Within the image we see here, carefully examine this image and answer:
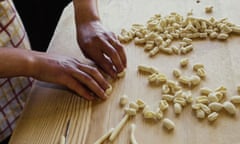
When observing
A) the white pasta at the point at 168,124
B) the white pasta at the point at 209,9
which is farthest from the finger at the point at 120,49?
the white pasta at the point at 209,9

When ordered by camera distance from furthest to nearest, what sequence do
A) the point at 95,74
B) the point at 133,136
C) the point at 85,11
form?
1. the point at 85,11
2. the point at 95,74
3. the point at 133,136

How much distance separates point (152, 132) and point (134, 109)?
0.22ft

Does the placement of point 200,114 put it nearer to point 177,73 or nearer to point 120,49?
point 177,73

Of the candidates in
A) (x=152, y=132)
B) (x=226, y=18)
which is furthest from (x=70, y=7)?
(x=152, y=132)

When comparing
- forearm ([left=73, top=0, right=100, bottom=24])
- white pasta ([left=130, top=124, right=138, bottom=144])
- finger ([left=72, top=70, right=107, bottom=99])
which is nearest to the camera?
white pasta ([left=130, top=124, right=138, bottom=144])

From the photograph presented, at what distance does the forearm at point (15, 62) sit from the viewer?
0.75m

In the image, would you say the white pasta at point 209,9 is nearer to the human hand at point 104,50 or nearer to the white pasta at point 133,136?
the human hand at point 104,50

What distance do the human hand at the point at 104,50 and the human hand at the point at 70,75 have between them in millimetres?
63

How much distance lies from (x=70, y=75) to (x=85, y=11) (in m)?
0.25

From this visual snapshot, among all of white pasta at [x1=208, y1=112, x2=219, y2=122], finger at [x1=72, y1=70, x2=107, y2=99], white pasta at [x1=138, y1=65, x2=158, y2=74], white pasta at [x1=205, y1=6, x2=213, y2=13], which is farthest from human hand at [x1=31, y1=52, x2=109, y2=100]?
white pasta at [x1=205, y1=6, x2=213, y2=13]

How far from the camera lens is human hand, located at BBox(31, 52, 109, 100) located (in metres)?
0.78

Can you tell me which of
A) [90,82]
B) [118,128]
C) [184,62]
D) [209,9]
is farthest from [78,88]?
[209,9]

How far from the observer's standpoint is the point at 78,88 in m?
0.78

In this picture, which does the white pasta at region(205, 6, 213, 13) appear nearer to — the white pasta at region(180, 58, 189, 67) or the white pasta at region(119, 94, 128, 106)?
the white pasta at region(180, 58, 189, 67)
